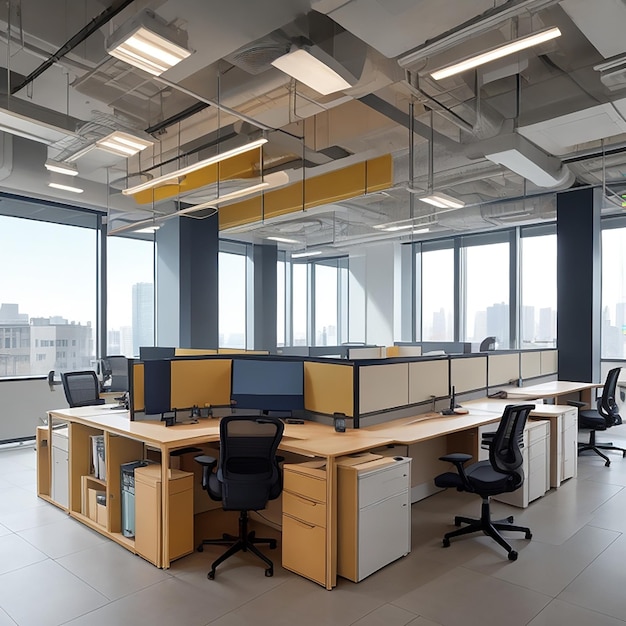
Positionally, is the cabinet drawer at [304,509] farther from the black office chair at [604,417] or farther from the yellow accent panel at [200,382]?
the black office chair at [604,417]

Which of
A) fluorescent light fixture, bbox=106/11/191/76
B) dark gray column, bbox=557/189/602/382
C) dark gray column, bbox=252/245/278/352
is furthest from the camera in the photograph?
dark gray column, bbox=252/245/278/352

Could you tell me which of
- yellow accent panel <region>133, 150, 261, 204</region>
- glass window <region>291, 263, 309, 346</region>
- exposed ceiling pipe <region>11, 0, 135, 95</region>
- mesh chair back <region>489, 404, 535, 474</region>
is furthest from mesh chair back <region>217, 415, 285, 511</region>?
glass window <region>291, 263, 309, 346</region>

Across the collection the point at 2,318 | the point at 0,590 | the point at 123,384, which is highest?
Answer: the point at 2,318

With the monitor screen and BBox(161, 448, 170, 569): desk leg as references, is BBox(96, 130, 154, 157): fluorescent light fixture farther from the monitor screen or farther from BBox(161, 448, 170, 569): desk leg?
BBox(161, 448, 170, 569): desk leg

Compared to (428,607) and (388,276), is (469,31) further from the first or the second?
(388,276)

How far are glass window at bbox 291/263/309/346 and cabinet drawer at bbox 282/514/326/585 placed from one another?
8.84 m

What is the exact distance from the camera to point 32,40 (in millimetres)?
4082

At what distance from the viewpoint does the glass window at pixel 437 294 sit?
11.2m

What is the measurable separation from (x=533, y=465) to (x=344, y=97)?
3.63m

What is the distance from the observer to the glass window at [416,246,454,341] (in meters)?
11.2

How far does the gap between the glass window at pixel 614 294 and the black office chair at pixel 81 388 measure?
8177 millimetres

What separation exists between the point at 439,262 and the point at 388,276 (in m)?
1.45

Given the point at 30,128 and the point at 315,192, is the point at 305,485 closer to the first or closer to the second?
the point at 30,128

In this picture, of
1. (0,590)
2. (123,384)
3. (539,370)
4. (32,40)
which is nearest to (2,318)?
(123,384)
